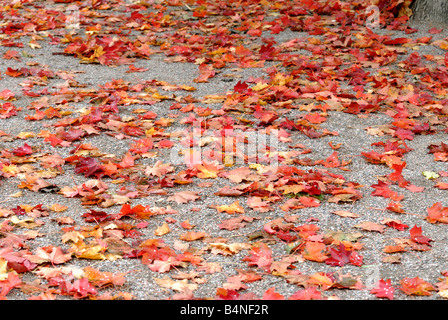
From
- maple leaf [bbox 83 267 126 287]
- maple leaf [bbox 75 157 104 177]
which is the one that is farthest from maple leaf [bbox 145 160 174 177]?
maple leaf [bbox 83 267 126 287]

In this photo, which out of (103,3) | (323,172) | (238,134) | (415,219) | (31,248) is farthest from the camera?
(103,3)

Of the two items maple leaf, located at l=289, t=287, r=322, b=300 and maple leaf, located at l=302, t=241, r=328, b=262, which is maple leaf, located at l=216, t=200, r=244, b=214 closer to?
maple leaf, located at l=302, t=241, r=328, b=262

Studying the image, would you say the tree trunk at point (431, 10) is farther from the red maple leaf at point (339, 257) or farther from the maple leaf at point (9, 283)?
A: the maple leaf at point (9, 283)

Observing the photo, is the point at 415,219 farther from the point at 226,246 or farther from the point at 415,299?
the point at 226,246

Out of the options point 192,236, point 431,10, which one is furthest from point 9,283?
point 431,10

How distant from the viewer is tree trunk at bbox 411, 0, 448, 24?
23.6 ft

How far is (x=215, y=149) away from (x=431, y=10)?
14.4ft

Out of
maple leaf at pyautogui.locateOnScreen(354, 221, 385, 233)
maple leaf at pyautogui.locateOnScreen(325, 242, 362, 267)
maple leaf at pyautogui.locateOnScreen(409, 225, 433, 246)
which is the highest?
maple leaf at pyautogui.locateOnScreen(409, 225, 433, 246)

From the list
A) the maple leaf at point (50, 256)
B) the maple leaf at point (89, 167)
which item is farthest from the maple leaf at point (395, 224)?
the maple leaf at point (89, 167)

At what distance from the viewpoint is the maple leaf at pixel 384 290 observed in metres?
2.68

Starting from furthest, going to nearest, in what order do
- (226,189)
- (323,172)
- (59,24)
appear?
(59,24)
(323,172)
(226,189)

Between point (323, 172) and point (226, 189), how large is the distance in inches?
29.1

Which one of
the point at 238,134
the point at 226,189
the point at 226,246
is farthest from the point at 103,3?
the point at 226,246
